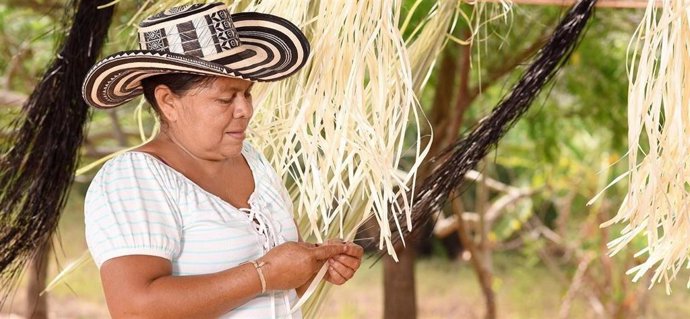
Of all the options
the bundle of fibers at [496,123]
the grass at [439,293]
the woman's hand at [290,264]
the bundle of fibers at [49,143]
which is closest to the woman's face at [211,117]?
the woman's hand at [290,264]

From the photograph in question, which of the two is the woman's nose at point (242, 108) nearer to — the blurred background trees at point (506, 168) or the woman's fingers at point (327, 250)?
the woman's fingers at point (327, 250)

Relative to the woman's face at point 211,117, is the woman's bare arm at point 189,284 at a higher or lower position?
lower

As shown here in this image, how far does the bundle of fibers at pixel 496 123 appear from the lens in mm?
1840

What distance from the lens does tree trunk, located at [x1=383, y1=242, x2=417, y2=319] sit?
12.8 ft

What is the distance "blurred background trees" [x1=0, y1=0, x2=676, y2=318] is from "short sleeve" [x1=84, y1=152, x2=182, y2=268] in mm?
677

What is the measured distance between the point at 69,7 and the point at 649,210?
1.15 meters

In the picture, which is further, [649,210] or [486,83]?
[486,83]

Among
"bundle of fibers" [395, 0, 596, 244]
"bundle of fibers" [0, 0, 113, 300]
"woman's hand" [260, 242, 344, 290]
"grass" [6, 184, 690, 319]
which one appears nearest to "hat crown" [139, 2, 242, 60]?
"woman's hand" [260, 242, 344, 290]

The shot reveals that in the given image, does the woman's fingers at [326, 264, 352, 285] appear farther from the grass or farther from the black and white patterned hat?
the grass

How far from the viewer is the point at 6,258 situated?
Result: 6.35ft

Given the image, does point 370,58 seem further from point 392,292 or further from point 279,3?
point 392,292

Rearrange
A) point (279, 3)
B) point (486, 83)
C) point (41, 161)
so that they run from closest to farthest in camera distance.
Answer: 1. point (279, 3)
2. point (41, 161)
3. point (486, 83)

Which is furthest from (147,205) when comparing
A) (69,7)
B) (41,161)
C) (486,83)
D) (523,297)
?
(523,297)

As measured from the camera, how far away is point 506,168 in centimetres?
726
